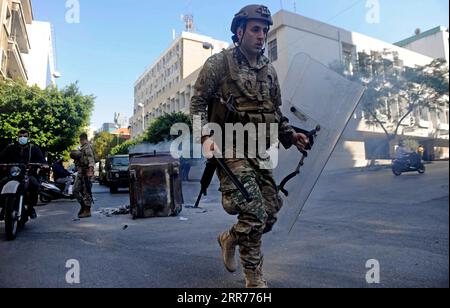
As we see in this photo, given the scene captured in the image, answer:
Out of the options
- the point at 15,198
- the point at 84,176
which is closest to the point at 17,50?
the point at 84,176

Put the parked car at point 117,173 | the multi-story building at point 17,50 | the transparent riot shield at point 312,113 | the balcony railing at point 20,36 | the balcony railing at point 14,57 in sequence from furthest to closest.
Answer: the balcony railing at point 20,36 → the balcony railing at point 14,57 → the parked car at point 117,173 → the multi-story building at point 17,50 → the transparent riot shield at point 312,113

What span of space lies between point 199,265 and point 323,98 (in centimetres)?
149

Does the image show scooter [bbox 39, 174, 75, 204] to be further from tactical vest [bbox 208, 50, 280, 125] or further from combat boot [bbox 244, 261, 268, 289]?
combat boot [bbox 244, 261, 268, 289]

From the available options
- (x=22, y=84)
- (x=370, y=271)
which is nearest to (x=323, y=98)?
(x=370, y=271)

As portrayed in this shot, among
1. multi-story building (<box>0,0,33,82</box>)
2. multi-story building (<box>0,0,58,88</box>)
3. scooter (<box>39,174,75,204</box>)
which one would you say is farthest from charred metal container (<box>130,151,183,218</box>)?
multi-story building (<box>0,0,33,82</box>)

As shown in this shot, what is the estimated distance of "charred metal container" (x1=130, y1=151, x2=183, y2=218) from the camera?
511cm

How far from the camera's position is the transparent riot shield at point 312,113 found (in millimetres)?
2311

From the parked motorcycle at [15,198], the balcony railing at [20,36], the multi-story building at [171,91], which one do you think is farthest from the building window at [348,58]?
the balcony railing at [20,36]

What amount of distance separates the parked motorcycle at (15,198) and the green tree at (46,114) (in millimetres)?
372

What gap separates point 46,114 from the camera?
4.78 m

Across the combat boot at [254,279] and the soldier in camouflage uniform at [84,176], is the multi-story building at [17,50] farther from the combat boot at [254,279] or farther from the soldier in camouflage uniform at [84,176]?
the combat boot at [254,279]

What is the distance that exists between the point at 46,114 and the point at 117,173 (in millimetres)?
5183

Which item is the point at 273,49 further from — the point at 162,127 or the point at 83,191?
the point at 83,191

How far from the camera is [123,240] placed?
134 inches
